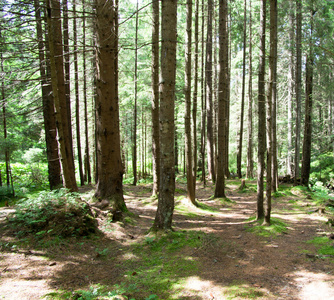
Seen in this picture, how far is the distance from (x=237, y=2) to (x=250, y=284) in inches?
761

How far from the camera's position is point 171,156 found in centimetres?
586

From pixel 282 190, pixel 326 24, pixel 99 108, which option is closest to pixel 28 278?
pixel 99 108

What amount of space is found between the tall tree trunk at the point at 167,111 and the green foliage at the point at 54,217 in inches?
70.4

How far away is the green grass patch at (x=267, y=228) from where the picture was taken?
652 centimetres

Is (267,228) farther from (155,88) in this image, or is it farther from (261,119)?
(155,88)

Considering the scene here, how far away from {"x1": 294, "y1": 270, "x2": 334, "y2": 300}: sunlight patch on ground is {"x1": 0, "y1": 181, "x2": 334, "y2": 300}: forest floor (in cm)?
1

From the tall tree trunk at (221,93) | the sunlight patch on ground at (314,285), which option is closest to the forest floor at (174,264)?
the sunlight patch on ground at (314,285)

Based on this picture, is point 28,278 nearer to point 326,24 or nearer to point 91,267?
point 91,267

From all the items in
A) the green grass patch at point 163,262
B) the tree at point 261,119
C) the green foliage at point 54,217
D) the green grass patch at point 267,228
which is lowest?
the green grass patch at point 267,228

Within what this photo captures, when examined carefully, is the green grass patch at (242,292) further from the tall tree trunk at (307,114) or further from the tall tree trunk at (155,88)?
the tall tree trunk at (307,114)

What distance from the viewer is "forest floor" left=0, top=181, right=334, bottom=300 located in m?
3.77

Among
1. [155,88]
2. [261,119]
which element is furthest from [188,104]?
[261,119]

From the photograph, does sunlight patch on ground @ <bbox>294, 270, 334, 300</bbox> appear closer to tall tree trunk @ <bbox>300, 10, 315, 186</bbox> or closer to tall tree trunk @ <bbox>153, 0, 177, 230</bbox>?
tall tree trunk @ <bbox>153, 0, 177, 230</bbox>

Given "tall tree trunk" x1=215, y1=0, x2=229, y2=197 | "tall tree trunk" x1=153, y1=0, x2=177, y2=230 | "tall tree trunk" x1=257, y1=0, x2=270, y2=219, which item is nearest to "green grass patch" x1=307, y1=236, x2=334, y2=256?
"tall tree trunk" x1=257, y1=0, x2=270, y2=219
